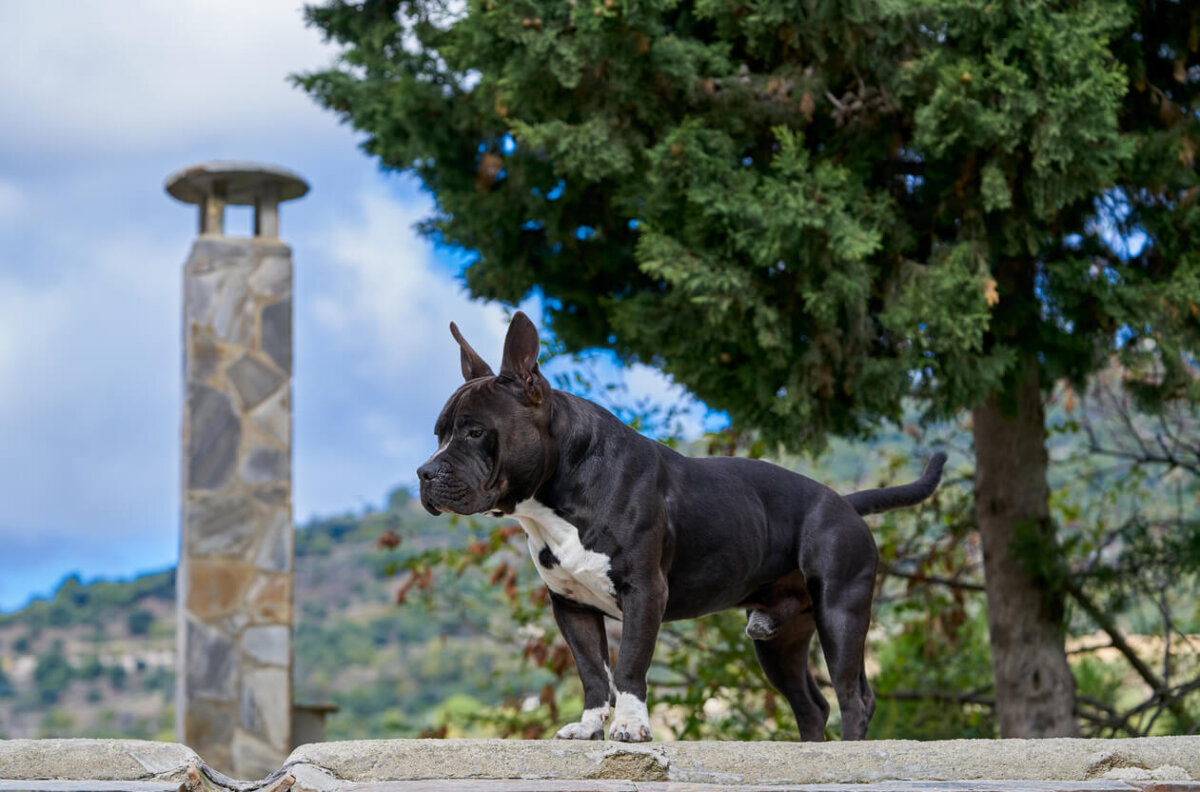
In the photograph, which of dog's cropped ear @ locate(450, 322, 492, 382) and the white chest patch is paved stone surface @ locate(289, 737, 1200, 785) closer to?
the white chest patch

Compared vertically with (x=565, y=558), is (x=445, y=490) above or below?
above

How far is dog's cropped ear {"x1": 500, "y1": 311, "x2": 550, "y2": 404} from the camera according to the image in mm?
3443

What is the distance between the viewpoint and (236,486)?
9.50m

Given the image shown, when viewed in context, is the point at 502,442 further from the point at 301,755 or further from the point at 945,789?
the point at 945,789

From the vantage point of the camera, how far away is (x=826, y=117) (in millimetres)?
7059

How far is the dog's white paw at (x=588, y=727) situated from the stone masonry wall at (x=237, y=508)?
6.27 m

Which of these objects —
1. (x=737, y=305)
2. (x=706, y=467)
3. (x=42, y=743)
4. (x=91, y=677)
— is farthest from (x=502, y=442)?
(x=91, y=677)

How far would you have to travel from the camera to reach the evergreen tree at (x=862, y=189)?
6262 millimetres

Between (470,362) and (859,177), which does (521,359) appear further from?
(859,177)

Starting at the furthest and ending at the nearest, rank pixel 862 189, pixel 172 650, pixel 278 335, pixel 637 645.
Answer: pixel 172 650
pixel 278 335
pixel 862 189
pixel 637 645

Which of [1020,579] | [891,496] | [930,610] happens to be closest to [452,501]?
[891,496]

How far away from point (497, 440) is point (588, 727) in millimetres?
815

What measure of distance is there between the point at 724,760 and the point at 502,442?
98cm

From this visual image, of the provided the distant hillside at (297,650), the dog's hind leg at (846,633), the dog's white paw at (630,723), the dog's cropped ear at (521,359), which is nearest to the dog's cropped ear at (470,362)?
the dog's cropped ear at (521,359)
